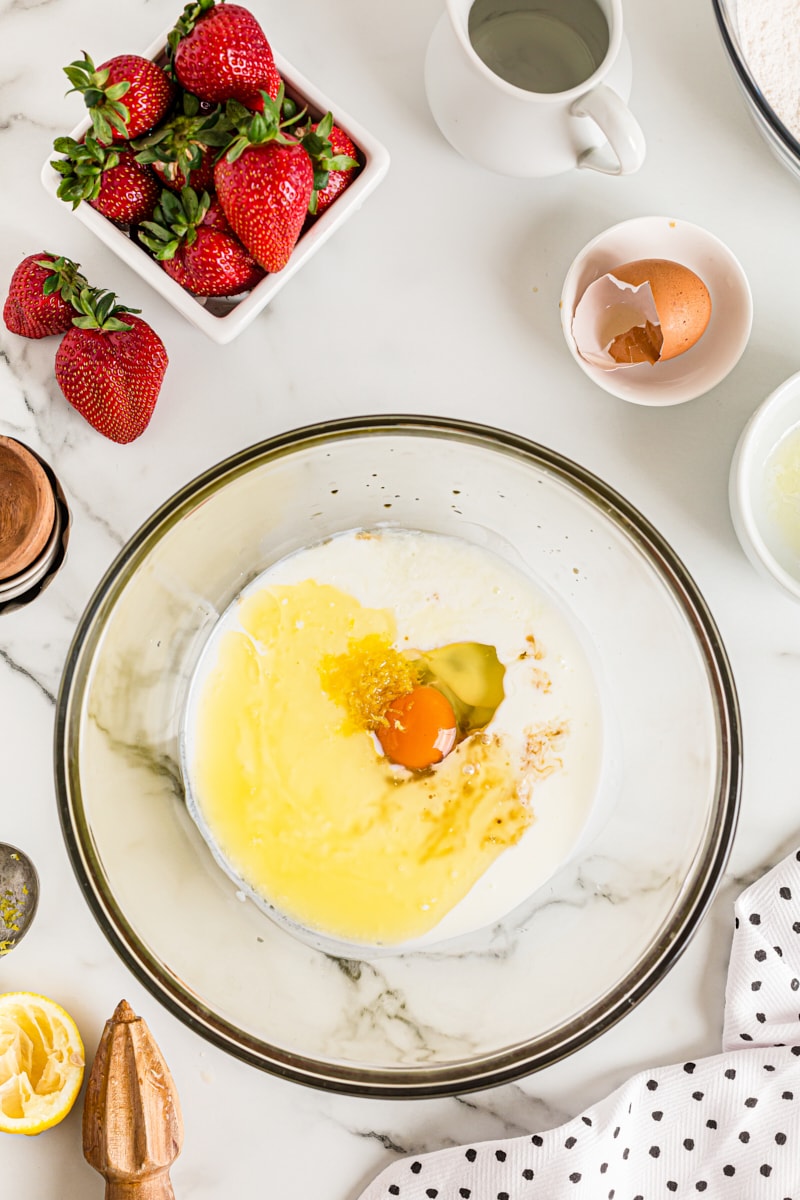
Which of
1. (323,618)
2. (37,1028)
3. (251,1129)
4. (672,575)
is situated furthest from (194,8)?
(251,1129)

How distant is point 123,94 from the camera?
846 mm

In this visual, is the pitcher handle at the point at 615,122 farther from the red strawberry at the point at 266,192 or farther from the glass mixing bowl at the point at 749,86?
the red strawberry at the point at 266,192

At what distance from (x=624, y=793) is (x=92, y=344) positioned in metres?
0.74

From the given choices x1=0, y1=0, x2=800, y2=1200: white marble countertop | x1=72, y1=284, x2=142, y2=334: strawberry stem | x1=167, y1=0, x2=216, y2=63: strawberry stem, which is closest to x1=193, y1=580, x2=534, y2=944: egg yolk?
x1=0, y1=0, x2=800, y2=1200: white marble countertop

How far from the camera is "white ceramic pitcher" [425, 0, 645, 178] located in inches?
34.8

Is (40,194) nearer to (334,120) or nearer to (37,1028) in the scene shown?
(334,120)

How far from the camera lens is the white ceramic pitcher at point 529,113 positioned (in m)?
0.88

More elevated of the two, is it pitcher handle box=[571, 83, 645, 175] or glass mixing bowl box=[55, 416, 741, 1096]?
pitcher handle box=[571, 83, 645, 175]

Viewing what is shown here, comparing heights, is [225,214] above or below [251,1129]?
above

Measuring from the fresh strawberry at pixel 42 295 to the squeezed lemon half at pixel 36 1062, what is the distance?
2.33 feet

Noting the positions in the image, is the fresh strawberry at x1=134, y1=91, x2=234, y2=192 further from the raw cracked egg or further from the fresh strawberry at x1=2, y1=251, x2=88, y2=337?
the raw cracked egg

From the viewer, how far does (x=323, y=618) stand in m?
1.07

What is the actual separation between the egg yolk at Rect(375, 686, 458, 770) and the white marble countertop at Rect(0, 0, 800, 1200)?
1.05 feet

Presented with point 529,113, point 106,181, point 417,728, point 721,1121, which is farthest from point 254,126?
point 721,1121
